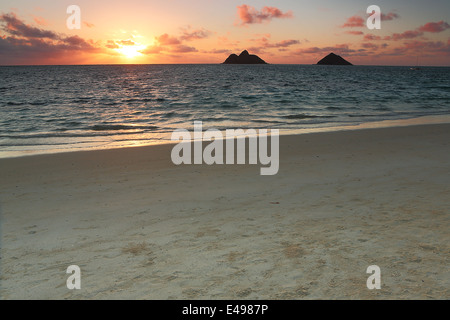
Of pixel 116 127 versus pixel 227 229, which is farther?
pixel 116 127

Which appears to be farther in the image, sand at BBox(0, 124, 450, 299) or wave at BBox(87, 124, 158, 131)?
wave at BBox(87, 124, 158, 131)

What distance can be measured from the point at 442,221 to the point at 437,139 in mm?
7875

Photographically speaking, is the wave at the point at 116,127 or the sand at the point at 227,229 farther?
the wave at the point at 116,127

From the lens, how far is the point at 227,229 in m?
4.75

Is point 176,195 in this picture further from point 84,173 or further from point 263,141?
point 263,141

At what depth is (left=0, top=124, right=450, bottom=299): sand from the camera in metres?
3.46

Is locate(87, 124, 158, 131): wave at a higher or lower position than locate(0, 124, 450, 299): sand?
higher

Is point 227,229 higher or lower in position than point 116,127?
lower

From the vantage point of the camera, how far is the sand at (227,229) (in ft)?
11.4

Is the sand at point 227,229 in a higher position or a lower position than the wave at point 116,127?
lower

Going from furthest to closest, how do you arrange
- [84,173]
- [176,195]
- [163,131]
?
[163,131]
[84,173]
[176,195]

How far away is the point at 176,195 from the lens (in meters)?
6.35
